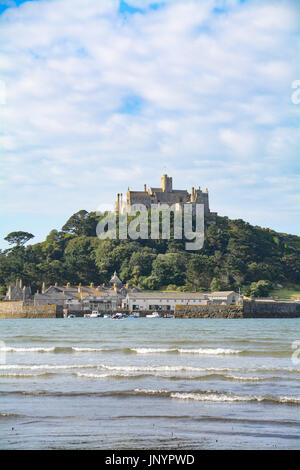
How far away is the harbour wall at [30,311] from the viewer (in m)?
80.6

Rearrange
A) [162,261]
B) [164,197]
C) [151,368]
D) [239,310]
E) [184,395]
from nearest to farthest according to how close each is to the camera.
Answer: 1. [184,395]
2. [151,368]
3. [239,310]
4. [162,261]
5. [164,197]

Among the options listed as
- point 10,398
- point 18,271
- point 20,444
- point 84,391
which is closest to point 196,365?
point 84,391

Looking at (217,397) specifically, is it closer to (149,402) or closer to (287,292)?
(149,402)

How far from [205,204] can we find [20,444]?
119m

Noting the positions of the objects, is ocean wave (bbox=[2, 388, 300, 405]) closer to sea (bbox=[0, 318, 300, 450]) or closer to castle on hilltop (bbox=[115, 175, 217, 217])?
sea (bbox=[0, 318, 300, 450])

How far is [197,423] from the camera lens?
474 inches

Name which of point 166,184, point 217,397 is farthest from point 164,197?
point 217,397

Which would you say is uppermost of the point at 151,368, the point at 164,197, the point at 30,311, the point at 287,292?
the point at 164,197

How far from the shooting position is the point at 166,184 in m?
129

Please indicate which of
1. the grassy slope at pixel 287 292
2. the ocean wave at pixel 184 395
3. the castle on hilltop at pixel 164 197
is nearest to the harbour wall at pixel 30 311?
the grassy slope at pixel 287 292

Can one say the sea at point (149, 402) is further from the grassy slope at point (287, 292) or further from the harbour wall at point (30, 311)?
the grassy slope at point (287, 292)

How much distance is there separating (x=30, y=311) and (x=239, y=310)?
26902 mm

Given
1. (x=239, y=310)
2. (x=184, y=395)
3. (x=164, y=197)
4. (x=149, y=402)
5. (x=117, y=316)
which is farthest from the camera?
(x=164, y=197)

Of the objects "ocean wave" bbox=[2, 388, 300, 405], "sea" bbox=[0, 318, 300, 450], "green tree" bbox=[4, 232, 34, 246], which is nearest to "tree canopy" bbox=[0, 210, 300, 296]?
"green tree" bbox=[4, 232, 34, 246]
